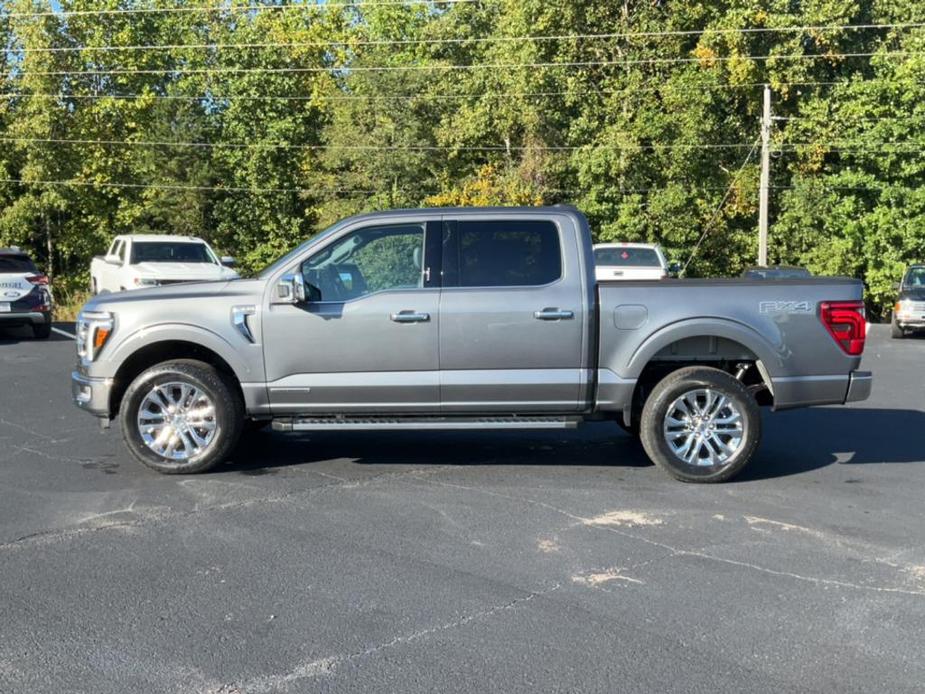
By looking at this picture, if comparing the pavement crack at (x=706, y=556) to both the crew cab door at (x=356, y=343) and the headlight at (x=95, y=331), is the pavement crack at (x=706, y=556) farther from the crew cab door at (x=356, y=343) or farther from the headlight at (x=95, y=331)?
Answer: the headlight at (x=95, y=331)

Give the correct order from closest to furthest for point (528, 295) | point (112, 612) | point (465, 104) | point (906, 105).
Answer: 1. point (112, 612)
2. point (528, 295)
3. point (906, 105)
4. point (465, 104)

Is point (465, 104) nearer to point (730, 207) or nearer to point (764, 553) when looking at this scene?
point (730, 207)

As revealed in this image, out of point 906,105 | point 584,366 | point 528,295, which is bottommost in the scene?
point 584,366

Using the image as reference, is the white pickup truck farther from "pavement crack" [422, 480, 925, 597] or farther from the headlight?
"pavement crack" [422, 480, 925, 597]

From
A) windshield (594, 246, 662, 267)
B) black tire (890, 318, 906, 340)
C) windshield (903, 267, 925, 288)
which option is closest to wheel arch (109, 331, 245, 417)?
windshield (594, 246, 662, 267)

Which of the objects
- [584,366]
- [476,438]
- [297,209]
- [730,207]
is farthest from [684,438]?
[297,209]

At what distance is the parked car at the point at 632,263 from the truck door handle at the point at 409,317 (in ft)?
42.4

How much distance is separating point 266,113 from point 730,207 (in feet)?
63.6

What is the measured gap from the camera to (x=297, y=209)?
40656 millimetres

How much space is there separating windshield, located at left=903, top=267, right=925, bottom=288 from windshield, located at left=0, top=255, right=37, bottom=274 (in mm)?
19499

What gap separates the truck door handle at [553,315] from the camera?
712cm

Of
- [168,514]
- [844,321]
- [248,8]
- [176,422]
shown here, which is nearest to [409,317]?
[176,422]

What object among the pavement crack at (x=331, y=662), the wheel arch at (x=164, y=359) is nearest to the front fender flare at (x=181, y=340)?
the wheel arch at (x=164, y=359)

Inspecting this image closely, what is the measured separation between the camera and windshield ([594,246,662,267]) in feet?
67.6
